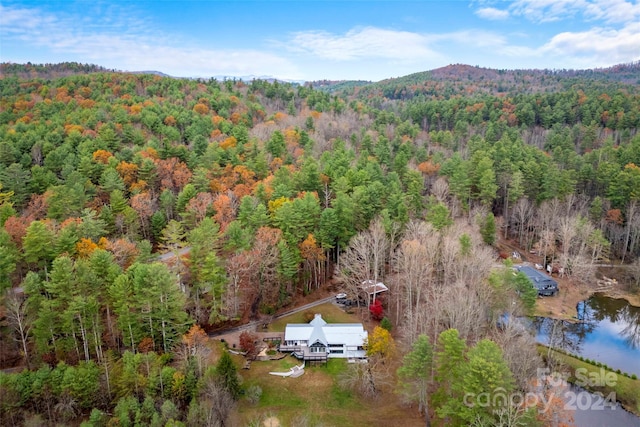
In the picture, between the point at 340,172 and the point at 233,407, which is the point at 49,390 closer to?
the point at 233,407

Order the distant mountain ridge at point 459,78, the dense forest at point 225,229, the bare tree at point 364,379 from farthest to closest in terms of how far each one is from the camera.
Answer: the distant mountain ridge at point 459,78
the bare tree at point 364,379
the dense forest at point 225,229

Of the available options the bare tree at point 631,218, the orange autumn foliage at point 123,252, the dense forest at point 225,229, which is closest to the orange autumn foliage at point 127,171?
the dense forest at point 225,229

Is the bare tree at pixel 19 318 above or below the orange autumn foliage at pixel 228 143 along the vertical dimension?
below

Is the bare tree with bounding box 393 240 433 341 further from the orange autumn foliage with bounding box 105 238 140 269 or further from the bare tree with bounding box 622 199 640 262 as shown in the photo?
the bare tree with bounding box 622 199 640 262

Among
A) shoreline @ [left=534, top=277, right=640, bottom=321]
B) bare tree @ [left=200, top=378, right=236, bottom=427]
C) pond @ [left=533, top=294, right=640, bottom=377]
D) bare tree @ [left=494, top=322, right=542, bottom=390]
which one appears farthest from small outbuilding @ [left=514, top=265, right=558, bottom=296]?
bare tree @ [left=200, top=378, right=236, bottom=427]

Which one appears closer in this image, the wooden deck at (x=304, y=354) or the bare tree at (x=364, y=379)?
the bare tree at (x=364, y=379)

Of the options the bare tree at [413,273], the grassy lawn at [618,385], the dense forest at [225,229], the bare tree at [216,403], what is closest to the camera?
the bare tree at [216,403]

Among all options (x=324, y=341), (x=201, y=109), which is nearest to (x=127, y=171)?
(x=201, y=109)

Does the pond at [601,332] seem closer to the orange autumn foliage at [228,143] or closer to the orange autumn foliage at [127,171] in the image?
the orange autumn foliage at [228,143]
